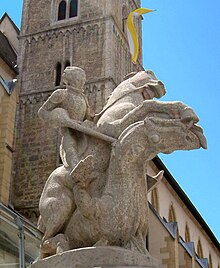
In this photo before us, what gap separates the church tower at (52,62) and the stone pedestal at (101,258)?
59.8 feet

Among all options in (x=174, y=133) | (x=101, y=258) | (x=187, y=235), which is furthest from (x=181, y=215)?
(x=101, y=258)

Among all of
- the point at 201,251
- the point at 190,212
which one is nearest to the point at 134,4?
the point at 190,212

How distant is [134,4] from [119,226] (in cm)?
2855

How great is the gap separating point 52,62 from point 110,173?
2202 centimetres

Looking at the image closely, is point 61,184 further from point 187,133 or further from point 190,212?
point 190,212

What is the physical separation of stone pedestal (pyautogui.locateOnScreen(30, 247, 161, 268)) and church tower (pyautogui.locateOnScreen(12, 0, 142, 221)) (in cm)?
1822

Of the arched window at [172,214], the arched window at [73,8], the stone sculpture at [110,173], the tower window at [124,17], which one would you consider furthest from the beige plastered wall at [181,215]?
the stone sculpture at [110,173]

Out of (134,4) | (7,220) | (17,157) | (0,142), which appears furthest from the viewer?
(134,4)

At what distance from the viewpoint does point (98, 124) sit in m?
4.00

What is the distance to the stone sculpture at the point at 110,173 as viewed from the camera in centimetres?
360

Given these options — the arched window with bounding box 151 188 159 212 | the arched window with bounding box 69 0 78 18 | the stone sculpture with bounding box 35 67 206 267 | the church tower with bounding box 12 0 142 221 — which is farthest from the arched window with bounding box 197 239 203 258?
the stone sculpture with bounding box 35 67 206 267

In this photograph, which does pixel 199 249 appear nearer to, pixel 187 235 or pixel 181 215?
pixel 187 235

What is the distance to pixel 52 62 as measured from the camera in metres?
25.3

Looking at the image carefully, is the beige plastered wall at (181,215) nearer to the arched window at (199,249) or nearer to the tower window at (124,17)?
the arched window at (199,249)
